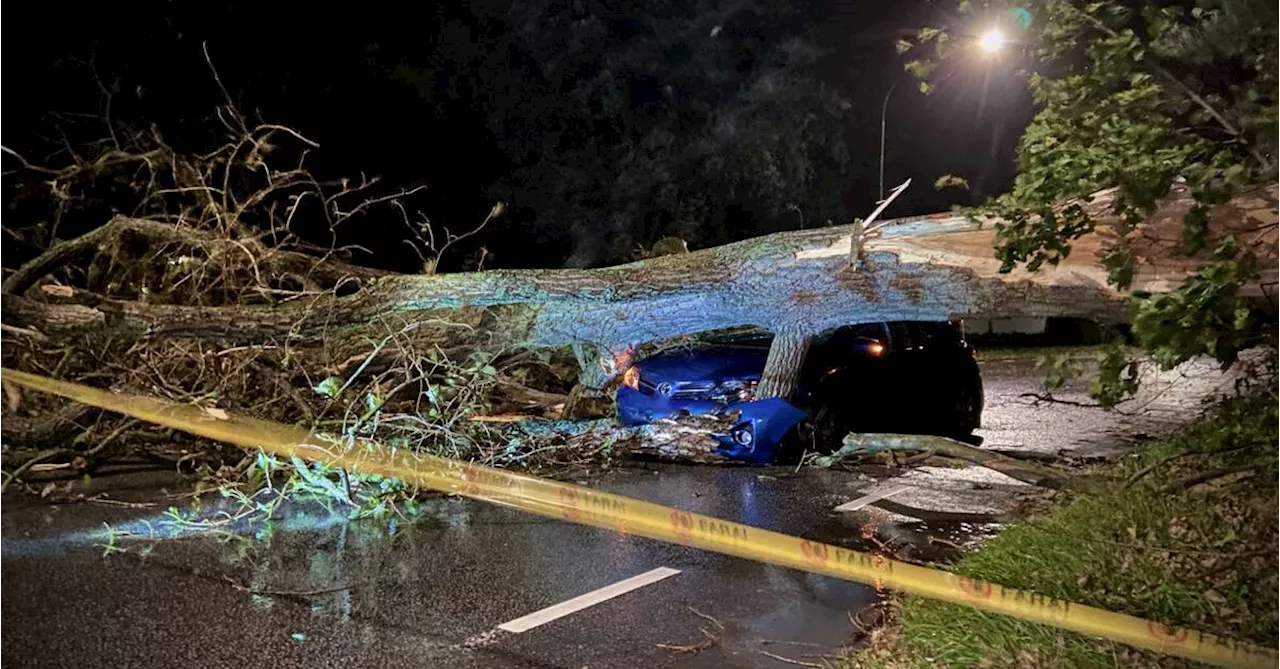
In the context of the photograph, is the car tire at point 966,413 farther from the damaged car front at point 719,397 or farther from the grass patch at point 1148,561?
the grass patch at point 1148,561

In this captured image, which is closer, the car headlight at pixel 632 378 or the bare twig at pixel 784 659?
the bare twig at pixel 784 659

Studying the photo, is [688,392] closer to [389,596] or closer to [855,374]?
[855,374]

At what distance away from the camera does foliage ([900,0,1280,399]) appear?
4.12 metres

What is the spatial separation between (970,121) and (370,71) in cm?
1485

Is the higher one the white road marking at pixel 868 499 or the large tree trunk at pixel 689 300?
the large tree trunk at pixel 689 300

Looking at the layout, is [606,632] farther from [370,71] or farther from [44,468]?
[370,71]

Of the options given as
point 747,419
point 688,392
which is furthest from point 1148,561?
point 688,392

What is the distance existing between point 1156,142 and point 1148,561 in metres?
2.06

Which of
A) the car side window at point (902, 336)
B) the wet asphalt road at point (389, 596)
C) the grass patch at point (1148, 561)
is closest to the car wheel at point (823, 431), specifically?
the car side window at point (902, 336)

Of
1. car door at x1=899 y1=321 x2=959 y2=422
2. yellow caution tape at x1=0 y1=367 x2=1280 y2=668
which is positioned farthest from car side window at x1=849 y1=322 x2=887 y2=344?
yellow caution tape at x1=0 y1=367 x2=1280 y2=668

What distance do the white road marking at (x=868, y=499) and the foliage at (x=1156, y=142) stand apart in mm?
1989

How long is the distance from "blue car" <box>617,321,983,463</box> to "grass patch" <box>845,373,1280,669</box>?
7.37 ft

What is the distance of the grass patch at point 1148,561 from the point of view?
3.70 m

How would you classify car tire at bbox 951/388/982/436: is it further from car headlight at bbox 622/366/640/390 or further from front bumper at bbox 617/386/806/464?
car headlight at bbox 622/366/640/390
